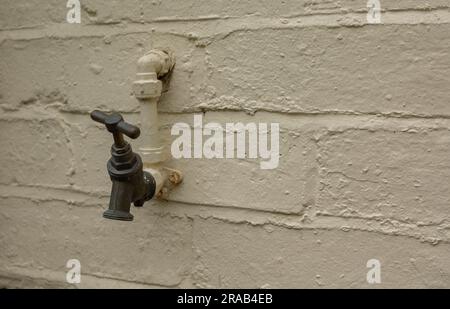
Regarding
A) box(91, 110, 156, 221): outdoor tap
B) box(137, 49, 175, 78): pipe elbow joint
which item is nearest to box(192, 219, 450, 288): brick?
box(91, 110, 156, 221): outdoor tap

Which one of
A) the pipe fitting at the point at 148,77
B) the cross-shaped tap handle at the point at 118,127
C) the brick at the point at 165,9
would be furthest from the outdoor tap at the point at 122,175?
the brick at the point at 165,9

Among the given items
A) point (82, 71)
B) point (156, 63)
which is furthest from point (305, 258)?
point (82, 71)

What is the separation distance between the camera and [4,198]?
1.18 m

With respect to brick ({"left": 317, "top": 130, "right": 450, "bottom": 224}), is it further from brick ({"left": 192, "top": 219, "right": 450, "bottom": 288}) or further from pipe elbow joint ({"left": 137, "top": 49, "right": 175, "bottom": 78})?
pipe elbow joint ({"left": 137, "top": 49, "right": 175, "bottom": 78})

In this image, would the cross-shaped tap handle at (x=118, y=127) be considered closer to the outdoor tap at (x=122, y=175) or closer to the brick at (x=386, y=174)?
the outdoor tap at (x=122, y=175)

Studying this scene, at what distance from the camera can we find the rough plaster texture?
0.88 meters

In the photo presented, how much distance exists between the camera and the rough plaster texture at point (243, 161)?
879mm

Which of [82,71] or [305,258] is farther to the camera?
[82,71]

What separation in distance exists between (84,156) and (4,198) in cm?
24

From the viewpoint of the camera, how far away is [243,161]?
986 mm

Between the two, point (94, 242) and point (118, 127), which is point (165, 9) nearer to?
point (118, 127)
